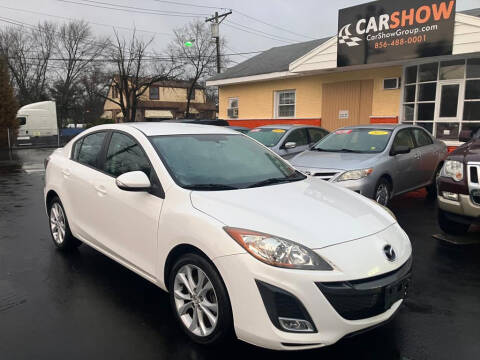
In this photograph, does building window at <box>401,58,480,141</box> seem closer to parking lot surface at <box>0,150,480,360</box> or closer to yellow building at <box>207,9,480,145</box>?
yellow building at <box>207,9,480,145</box>

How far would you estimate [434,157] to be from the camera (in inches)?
325

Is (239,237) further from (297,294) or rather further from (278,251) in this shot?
(297,294)

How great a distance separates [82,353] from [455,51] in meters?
11.2

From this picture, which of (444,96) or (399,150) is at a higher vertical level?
(444,96)

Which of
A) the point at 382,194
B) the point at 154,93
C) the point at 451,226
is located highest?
the point at 154,93

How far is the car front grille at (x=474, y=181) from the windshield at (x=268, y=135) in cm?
518

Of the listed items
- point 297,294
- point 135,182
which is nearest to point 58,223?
point 135,182

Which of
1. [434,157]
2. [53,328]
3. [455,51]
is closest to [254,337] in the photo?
[53,328]

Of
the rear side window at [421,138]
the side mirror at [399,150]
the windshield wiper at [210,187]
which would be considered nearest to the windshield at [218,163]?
the windshield wiper at [210,187]

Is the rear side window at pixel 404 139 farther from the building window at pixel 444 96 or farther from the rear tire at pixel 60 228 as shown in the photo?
the rear tire at pixel 60 228

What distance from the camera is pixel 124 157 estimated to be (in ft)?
12.7

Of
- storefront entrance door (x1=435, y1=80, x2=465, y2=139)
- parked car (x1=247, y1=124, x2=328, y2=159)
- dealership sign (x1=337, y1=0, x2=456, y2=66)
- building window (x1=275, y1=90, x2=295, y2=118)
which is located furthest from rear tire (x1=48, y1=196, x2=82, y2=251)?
building window (x1=275, y1=90, x2=295, y2=118)

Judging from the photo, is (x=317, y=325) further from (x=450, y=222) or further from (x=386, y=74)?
(x=386, y=74)

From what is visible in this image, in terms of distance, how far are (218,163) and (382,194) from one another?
4055mm
